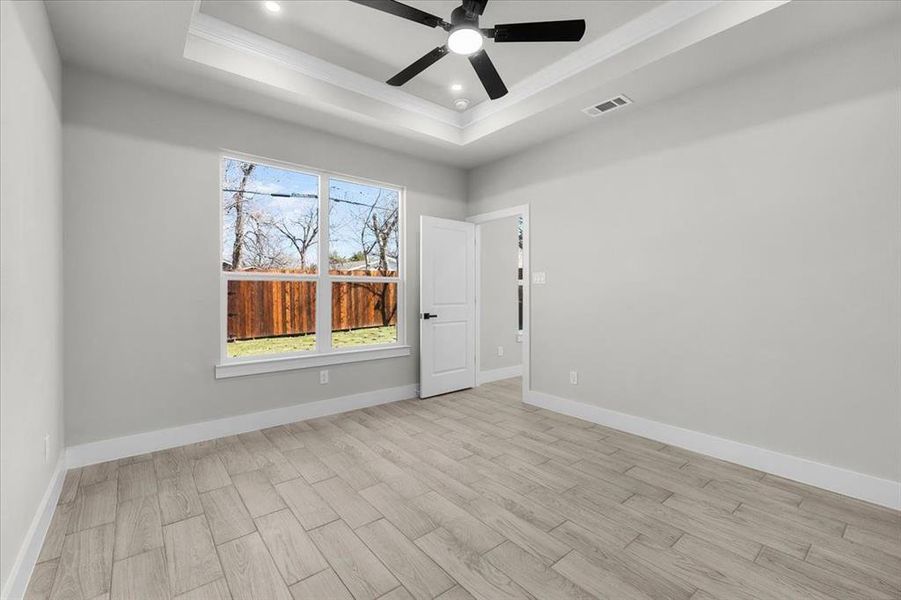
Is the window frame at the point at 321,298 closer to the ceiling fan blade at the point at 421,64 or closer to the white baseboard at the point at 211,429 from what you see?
the white baseboard at the point at 211,429

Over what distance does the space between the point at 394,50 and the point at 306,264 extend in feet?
6.68

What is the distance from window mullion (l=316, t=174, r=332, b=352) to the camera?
3.96 m

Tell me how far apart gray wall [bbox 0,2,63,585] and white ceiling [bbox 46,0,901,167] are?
1.58 feet

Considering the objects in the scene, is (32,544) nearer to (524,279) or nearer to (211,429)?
(211,429)

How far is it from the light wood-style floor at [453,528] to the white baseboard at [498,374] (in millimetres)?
2077

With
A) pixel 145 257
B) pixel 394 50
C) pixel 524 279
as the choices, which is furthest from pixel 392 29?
pixel 524 279

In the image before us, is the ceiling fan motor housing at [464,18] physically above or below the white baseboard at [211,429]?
above

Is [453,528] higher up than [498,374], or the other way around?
[498,374]

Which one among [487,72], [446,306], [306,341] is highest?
[487,72]

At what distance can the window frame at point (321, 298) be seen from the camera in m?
3.38

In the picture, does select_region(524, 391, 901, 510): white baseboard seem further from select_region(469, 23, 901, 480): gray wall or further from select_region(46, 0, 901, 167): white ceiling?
select_region(46, 0, 901, 167): white ceiling

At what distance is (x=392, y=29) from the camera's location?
2.81 meters

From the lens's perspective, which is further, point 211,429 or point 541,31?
point 211,429

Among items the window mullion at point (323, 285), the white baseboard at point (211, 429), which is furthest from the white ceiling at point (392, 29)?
the white baseboard at point (211, 429)
